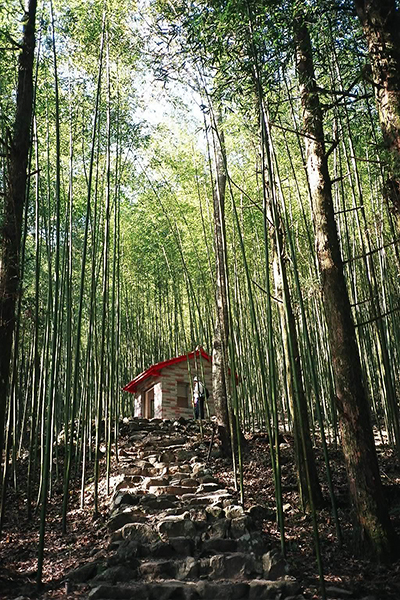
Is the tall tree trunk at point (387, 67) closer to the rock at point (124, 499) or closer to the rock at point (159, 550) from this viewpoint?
the rock at point (159, 550)

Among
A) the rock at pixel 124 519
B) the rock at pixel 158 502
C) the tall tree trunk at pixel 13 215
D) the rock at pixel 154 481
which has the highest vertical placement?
the tall tree trunk at pixel 13 215

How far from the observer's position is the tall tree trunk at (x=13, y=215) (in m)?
2.54

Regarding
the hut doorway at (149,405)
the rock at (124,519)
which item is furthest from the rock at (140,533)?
the hut doorway at (149,405)

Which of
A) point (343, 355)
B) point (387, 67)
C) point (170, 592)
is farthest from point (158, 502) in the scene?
point (387, 67)

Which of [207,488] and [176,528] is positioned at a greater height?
[207,488]

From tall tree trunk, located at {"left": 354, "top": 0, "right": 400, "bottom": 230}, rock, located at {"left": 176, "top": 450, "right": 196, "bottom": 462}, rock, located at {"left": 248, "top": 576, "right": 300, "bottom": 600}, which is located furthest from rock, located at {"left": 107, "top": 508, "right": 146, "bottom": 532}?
tall tree trunk, located at {"left": 354, "top": 0, "right": 400, "bottom": 230}

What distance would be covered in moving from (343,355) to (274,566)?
121cm

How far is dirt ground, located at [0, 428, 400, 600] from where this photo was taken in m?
2.37

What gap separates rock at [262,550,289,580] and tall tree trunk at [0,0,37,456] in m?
1.50

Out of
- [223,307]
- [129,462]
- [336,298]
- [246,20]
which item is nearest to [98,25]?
[246,20]

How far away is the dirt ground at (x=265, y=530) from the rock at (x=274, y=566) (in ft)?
0.31

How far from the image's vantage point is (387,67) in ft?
7.24

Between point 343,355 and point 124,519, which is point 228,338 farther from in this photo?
point 124,519

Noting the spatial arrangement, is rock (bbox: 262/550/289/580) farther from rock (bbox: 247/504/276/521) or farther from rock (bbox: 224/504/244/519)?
rock (bbox: 247/504/276/521)
